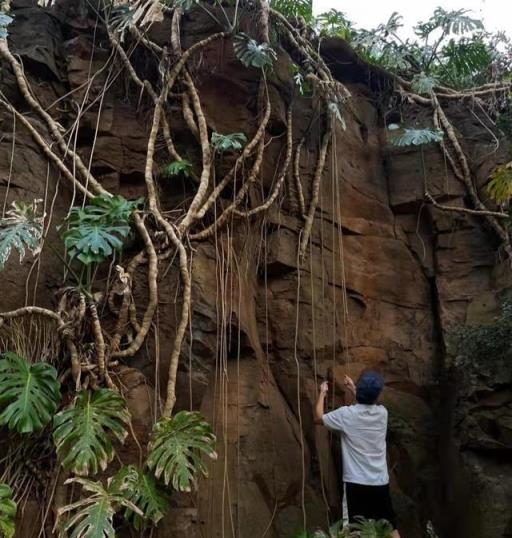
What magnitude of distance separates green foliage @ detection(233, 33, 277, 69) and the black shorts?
3113 millimetres

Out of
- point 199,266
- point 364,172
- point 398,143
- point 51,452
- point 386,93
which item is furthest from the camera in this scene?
point 386,93

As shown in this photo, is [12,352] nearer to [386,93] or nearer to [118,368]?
[118,368]

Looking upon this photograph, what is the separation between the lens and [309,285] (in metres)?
5.01

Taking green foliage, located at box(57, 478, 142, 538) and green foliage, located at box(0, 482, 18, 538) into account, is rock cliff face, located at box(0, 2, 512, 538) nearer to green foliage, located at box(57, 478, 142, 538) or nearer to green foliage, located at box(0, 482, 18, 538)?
green foliage, located at box(57, 478, 142, 538)

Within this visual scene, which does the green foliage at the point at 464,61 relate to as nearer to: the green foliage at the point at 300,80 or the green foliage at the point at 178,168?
the green foliage at the point at 300,80

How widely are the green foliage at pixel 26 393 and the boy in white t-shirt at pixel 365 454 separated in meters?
1.66

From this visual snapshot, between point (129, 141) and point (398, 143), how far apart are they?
2.29 meters

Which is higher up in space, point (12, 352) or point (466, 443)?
point (12, 352)

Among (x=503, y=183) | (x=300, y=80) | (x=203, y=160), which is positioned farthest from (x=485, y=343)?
(x=300, y=80)

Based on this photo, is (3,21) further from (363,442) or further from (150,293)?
(363,442)

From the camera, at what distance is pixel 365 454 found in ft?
12.3

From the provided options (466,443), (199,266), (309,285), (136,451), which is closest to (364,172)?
(309,285)

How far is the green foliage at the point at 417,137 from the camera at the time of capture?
5.38 m

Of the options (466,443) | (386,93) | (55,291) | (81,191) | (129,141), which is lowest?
(466,443)
